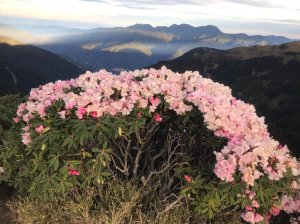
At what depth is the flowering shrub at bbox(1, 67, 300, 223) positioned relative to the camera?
5133 mm

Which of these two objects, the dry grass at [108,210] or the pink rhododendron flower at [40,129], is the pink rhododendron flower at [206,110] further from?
the dry grass at [108,210]

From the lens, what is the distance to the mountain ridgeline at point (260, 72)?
3366 inches

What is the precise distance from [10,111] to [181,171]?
4.49 m

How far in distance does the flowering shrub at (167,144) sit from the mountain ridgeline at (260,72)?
61221 mm

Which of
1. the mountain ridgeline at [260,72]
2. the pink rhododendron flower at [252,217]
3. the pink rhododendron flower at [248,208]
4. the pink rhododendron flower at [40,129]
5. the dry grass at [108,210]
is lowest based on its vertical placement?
the mountain ridgeline at [260,72]

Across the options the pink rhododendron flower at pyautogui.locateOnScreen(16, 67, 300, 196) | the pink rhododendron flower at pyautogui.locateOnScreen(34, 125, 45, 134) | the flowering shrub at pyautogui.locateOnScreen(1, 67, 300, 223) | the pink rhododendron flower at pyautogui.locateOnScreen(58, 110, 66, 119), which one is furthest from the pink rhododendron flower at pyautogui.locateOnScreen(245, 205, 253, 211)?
the pink rhododendron flower at pyautogui.locateOnScreen(34, 125, 45, 134)

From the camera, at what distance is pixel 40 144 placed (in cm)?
564

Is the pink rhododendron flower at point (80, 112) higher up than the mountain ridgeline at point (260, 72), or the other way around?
the pink rhododendron flower at point (80, 112)

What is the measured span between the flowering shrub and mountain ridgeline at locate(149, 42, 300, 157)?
6122 centimetres

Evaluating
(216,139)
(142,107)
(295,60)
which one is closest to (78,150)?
(142,107)

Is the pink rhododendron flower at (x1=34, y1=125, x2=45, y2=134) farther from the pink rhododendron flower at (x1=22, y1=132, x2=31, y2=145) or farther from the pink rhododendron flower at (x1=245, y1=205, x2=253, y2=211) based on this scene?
the pink rhododendron flower at (x1=245, y1=205, x2=253, y2=211)

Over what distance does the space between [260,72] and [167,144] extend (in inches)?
4581

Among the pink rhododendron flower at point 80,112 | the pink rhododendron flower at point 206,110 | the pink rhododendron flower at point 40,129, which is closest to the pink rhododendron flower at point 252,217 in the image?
the pink rhododendron flower at point 206,110

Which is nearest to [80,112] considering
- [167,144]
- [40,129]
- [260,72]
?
[40,129]
